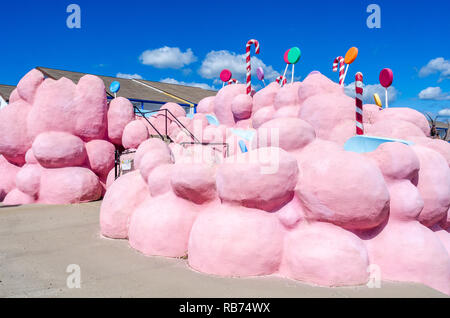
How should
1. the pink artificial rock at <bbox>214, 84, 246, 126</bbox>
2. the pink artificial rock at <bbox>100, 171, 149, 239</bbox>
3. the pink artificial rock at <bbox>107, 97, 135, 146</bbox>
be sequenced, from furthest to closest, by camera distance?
the pink artificial rock at <bbox>107, 97, 135, 146</bbox>, the pink artificial rock at <bbox>214, 84, 246, 126</bbox>, the pink artificial rock at <bbox>100, 171, 149, 239</bbox>

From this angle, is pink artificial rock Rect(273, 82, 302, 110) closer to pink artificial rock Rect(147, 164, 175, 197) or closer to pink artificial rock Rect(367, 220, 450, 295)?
pink artificial rock Rect(147, 164, 175, 197)

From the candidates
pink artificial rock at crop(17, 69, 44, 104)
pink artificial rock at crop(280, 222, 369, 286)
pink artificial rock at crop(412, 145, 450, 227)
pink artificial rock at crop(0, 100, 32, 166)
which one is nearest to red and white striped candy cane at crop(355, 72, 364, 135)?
pink artificial rock at crop(412, 145, 450, 227)

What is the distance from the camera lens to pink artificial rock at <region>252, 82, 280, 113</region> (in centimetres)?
886

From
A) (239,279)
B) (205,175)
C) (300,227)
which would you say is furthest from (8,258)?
(300,227)

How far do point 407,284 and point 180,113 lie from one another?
371 inches

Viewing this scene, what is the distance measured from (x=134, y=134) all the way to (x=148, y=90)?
16.4 m

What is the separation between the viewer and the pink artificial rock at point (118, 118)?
1057 cm

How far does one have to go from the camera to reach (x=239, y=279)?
3932 mm

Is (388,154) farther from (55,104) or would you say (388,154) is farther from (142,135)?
(55,104)

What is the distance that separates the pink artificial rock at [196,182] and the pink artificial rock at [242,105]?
4.88 metres

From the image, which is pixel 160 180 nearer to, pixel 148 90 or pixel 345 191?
pixel 345 191

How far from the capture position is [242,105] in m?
9.36

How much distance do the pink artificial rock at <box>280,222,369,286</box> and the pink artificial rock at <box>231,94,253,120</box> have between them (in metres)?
5.65

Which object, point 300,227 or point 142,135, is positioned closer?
point 300,227
